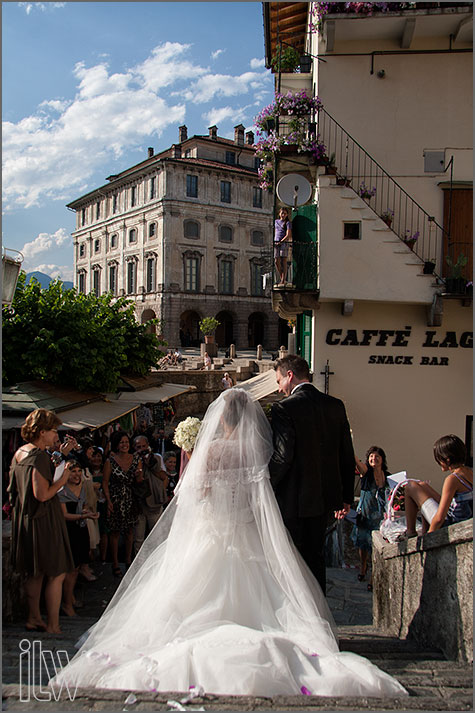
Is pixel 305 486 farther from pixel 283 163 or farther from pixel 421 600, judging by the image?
pixel 283 163

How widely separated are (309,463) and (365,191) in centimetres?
873

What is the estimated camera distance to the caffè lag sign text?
11641mm

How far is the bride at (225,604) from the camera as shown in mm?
3076

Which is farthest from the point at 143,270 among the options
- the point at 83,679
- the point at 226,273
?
the point at 83,679

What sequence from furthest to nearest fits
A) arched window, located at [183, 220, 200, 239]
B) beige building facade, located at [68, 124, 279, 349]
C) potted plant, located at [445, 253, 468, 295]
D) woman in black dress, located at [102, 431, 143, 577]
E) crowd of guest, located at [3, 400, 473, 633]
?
arched window, located at [183, 220, 200, 239] < beige building facade, located at [68, 124, 279, 349] < potted plant, located at [445, 253, 468, 295] < woman in black dress, located at [102, 431, 143, 577] < crowd of guest, located at [3, 400, 473, 633]

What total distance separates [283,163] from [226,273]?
39.4m

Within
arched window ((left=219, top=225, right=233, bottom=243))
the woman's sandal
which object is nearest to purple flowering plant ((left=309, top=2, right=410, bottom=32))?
the woman's sandal

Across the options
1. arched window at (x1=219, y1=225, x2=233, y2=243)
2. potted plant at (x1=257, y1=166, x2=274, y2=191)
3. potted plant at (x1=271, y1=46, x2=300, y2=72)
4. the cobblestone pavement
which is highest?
arched window at (x1=219, y1=225, x2=233, y2=243)

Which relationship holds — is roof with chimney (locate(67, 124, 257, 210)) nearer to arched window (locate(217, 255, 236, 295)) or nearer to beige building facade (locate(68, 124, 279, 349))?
beige building facade (locate(68, 124, 279, 349))

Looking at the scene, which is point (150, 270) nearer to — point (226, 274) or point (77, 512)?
point (226, 274)

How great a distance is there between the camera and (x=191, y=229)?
49.0 metres

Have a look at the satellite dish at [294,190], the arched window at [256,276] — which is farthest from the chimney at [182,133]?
the satellite dish at [294,190]

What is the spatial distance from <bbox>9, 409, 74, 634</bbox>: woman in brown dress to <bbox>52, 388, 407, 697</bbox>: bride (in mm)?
677

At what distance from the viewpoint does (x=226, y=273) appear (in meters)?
51.0
